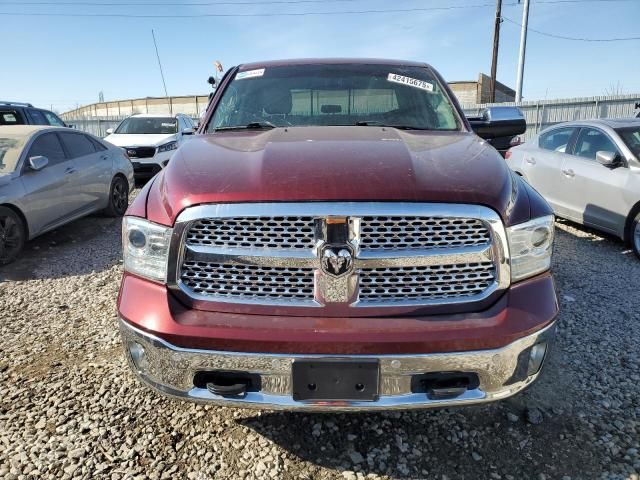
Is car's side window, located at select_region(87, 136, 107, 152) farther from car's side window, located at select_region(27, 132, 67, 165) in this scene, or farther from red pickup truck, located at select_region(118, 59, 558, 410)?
red pickup truck, located at select_region(118, 59, 558, 410)

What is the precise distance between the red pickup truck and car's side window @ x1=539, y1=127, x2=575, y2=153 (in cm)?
561

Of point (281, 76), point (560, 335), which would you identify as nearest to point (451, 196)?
point (281, 76)

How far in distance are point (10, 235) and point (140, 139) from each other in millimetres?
6138

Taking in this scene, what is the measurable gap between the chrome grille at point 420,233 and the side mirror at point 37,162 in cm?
549

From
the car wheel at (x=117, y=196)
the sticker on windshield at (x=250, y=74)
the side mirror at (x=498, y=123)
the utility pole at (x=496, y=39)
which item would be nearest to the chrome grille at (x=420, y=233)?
the side mirror at (x=498, y=123)

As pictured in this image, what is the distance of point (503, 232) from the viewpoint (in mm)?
1891

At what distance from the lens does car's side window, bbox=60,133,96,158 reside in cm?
683

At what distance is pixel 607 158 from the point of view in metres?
5.80

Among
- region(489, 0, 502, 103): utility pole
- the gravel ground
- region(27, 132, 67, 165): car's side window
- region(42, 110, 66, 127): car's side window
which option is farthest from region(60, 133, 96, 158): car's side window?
region(489, 0, 502, 103): utility pole

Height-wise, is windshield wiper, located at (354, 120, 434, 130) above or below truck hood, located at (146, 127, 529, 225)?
above

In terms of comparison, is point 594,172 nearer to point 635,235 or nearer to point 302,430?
point 635,235

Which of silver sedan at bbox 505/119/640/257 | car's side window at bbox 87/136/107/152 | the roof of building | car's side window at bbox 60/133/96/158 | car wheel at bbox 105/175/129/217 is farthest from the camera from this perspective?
car wheel at bbox 105/175/129/217

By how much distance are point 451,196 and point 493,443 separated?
1.33 m

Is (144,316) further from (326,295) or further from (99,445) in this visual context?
(99,445)
